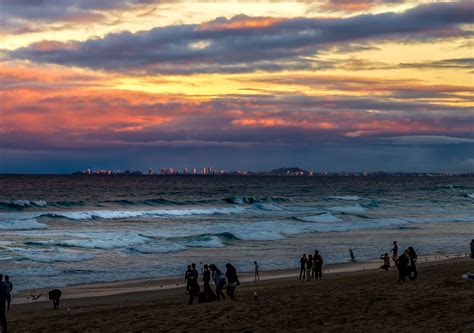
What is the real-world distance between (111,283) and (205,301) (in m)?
9.70

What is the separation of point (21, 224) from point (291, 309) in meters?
49.2

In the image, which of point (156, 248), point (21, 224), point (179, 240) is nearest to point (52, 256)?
point (156, 248)

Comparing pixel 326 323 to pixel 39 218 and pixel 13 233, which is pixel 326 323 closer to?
pixel 13 233

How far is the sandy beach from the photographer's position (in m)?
16.3

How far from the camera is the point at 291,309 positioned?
1873 centimetres

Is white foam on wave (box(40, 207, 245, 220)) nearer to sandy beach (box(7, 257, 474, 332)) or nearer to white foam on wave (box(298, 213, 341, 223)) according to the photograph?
white foam on wave (box(298, 213, 341, 223))

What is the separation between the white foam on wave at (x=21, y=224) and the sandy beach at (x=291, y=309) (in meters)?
36.2

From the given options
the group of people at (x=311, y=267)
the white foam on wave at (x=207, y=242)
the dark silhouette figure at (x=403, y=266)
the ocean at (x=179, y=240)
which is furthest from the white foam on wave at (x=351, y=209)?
the dark silhouette figure at (x=403, y=266)

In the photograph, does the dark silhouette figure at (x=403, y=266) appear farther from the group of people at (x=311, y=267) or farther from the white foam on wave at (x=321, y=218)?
the white foam on wave at (x=321, y=218)

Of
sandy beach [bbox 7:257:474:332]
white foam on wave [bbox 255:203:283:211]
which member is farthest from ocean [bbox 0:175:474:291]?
white foam on wave [bbox 255:203:283:211]

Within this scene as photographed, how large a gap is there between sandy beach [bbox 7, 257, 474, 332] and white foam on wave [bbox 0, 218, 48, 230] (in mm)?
36166

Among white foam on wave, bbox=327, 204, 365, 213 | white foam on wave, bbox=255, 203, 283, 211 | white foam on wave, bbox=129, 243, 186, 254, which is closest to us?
white foam on wave, bbox=129, 243, 186, 254

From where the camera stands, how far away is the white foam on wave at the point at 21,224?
60394 millimetres

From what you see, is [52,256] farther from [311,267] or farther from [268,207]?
[268,207]
